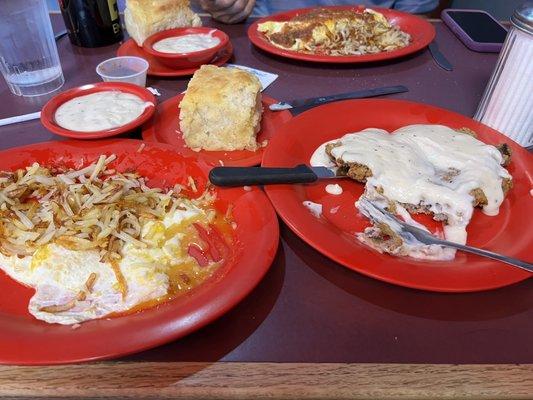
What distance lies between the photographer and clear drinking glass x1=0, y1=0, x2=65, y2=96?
64.5 inches

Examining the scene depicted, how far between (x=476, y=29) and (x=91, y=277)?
2171mm

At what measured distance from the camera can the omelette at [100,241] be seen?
3.01 ft

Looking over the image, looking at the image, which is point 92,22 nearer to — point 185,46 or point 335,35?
point 185,46

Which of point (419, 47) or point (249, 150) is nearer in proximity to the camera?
point (249, 150)

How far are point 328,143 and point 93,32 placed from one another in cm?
136

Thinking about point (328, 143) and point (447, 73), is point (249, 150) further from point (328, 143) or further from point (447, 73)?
point (447, 73)

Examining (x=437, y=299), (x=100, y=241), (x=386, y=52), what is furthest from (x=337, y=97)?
(x=100, y=241)

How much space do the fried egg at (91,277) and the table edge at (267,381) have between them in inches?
4.4

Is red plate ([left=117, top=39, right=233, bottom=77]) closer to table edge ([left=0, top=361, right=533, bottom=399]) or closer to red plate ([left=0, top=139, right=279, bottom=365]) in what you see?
red plate ([left=0, top=139, right=279, bottom=365])

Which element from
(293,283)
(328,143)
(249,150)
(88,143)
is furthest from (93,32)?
(293,283)

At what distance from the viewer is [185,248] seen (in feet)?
3.40

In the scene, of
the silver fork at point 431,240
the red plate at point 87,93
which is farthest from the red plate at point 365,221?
the red plate at point 87,93

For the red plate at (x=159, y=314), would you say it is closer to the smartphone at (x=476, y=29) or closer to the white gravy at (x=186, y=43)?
the white gravy at (x=186, y=43)

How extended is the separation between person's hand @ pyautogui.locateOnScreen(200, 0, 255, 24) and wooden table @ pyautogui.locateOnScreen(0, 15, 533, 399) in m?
1.64
